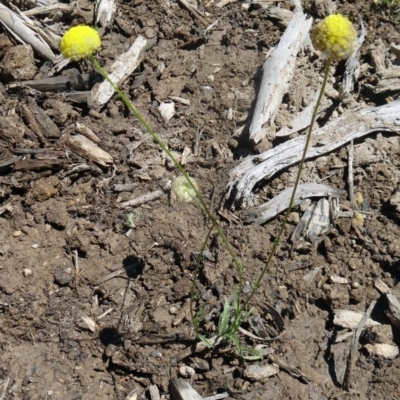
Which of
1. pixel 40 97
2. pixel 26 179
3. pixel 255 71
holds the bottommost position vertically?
pixel 26 179

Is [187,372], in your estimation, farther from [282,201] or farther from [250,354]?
[282,201]

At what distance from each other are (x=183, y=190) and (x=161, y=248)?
0.38 meters

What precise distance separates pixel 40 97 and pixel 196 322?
6.38 ft

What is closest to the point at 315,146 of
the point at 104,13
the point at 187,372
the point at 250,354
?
the point at 250,354

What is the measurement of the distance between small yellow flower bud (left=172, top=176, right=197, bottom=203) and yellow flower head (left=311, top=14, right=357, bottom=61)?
1.40 metres

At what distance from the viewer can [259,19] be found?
4156mm

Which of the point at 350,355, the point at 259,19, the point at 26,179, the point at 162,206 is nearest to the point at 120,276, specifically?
the point at 162,206

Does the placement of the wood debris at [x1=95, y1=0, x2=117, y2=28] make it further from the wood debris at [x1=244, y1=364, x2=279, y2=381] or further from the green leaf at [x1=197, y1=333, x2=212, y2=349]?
the wood debris at [x1=244, y1=364, x2=279, y2=381]

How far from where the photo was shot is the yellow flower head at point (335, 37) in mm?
2088

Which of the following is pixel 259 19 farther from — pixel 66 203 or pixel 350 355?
pixel 350 355

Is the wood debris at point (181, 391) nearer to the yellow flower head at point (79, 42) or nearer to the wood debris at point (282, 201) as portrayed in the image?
the wood debris at point (282, 201)

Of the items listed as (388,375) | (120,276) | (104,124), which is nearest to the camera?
(388,375)

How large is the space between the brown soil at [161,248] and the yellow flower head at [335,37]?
1.42 metres

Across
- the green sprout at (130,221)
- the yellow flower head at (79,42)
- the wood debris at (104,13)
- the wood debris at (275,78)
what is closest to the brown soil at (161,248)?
the green sprout at (130,221)
